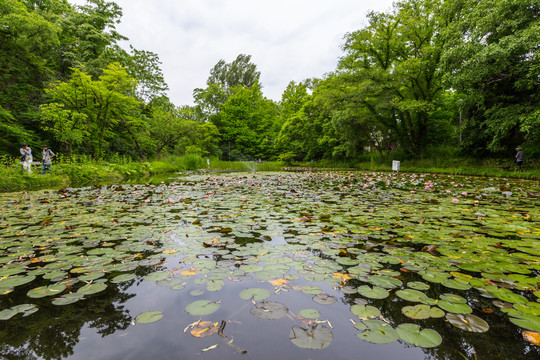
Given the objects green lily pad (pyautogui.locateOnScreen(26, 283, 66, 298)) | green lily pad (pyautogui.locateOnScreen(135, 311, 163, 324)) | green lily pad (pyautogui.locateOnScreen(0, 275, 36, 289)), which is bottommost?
green lily pad (pyautogui.locateOnScreen(135, 311, 163, 324))

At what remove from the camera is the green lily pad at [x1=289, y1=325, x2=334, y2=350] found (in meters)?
0.99

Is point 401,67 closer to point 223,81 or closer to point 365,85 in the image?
point 365,85

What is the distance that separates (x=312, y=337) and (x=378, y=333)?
313 millimetres

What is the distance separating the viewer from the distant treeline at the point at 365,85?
9.88m

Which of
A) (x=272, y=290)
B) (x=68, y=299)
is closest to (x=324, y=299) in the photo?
(x=272, y=290)

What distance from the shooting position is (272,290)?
58.6 inches

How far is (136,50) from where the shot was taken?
75.7 feet

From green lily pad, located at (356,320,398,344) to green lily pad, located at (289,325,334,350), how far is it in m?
0.16

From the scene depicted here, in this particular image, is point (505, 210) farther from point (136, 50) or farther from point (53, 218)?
point (136, 50)

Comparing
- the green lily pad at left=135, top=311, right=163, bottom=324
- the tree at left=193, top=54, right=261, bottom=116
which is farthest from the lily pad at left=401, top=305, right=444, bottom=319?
the tree at left=193, top=54, right=261, bottom=116

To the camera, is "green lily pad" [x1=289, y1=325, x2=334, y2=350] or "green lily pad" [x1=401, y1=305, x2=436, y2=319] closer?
"green lily pad" [x1=289, y1=325, x2=334, y2=350]

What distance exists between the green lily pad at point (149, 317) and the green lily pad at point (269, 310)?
510 millimetres

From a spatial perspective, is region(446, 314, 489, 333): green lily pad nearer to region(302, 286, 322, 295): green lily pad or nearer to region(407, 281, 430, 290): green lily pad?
region(407, 281, 430, 290): green lily pad

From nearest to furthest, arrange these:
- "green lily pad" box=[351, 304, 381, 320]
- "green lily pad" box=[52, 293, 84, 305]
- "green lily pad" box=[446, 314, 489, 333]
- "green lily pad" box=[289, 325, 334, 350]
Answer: "green lily pad" box=[289, 325, 334, 350]
"green lily pad" box=[446, 314, 489, 333]
"green lily pad" box=[351, 304, 381, 320]
"green lily pad" box=[52, 293, 84, 305]
